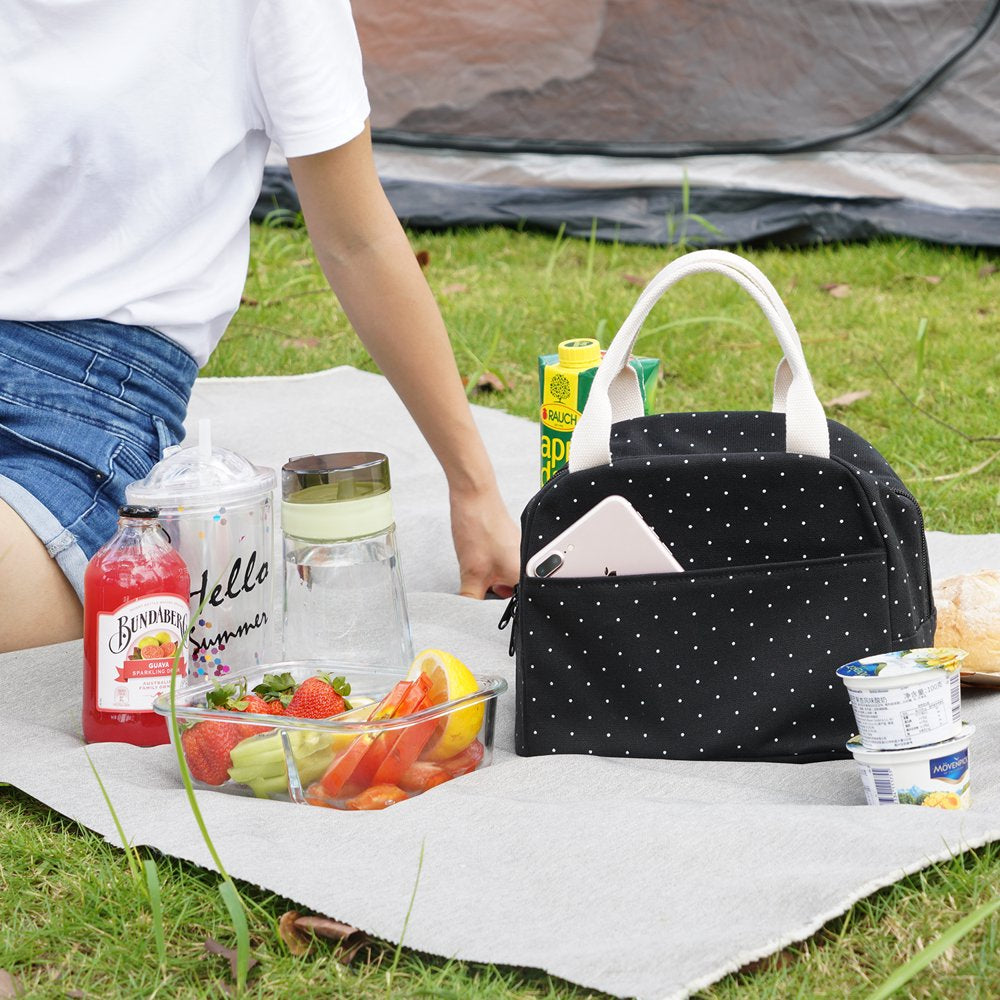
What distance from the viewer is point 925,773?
4.09 feet

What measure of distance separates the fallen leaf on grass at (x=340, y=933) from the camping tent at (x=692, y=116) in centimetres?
295

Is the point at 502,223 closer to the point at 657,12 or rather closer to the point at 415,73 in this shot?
the point at 415,73

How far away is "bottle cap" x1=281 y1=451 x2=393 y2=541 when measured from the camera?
144 centimetres

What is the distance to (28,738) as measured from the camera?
4.79ft

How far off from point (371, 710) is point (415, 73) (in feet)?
10.8

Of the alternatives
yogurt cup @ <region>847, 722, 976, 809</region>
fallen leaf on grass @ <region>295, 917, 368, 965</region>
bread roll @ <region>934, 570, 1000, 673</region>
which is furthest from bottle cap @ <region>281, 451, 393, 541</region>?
bread roll @ <region>934, 570, 1000, 673</region>

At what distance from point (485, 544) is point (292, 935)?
2.66 feet

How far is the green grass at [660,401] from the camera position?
1.05m

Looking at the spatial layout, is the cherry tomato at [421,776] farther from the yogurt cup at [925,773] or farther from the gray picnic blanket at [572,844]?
the yogurt cup at [925,773]

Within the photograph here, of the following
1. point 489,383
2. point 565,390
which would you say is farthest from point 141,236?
point 489,383

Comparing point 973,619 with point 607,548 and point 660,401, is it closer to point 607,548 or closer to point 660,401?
point 607,548

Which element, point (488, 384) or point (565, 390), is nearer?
point (565, 390)

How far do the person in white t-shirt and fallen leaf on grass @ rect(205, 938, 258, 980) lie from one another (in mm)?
655

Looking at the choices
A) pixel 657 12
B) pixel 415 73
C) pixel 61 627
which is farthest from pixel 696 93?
pixel 61 627
